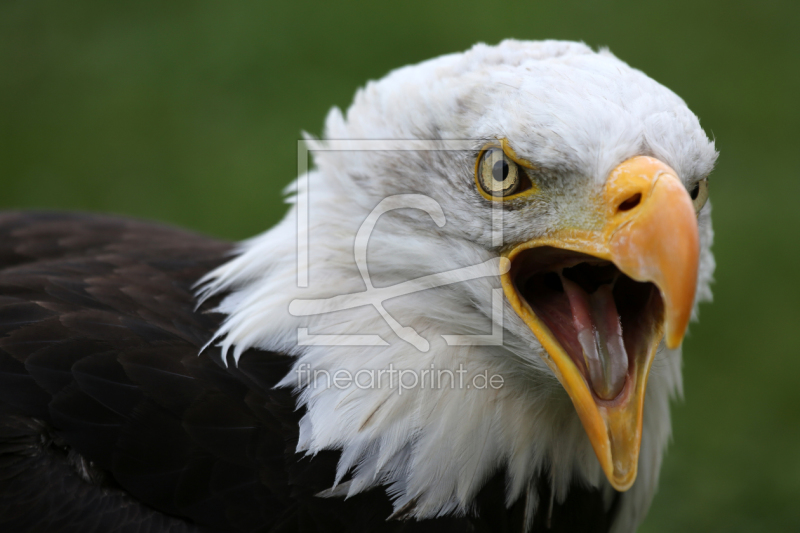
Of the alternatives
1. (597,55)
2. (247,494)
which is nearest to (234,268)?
(247,494)

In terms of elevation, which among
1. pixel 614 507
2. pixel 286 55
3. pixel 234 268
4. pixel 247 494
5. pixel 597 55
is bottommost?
pixel 614 507

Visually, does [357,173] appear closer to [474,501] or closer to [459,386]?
[459,386]

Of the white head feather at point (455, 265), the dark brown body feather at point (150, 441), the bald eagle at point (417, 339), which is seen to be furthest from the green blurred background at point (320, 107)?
the dark brown body feather at point (150, 441)

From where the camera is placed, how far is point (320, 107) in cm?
668

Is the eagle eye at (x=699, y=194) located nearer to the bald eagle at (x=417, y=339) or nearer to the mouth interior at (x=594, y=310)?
the bald eagle at (x=417, y=339)

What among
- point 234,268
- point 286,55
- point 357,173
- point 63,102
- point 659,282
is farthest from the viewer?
point 286,55

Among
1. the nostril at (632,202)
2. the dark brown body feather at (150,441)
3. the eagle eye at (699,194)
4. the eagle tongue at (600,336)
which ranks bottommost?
the dark brown body feather at (150,441)

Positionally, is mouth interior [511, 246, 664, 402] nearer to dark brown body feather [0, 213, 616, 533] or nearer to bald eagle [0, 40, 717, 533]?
bald eagle [0, 40, 717, 533]

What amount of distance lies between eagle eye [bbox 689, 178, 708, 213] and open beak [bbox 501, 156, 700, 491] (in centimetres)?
25

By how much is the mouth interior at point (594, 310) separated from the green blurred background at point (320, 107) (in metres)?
2.92

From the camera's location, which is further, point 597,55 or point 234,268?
point 234,268

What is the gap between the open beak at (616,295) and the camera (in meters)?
1.68

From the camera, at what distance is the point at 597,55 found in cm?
210

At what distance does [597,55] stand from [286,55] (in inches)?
214
